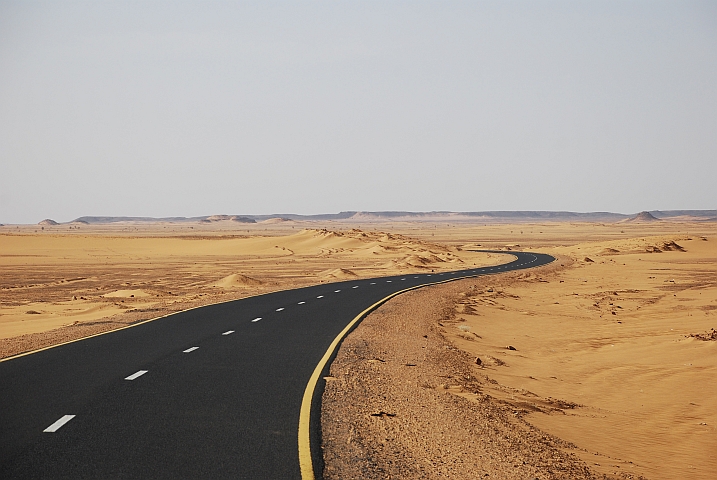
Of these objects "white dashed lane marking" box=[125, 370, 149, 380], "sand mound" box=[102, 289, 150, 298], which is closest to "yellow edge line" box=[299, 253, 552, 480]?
"white dashed lane marking" box=[125, 370, 149, 380]

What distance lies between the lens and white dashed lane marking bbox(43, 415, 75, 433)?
366 inches

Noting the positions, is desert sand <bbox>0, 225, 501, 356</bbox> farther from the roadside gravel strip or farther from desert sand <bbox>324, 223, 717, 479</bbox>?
desert sand <bbox>324, 223, 717, 479</bbox>

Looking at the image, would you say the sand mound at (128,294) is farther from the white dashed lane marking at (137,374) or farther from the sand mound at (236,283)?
the white dashed lane marking at (137,374)

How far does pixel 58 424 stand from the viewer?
9.59 meters

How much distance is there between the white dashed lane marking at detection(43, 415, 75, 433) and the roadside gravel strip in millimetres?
3326

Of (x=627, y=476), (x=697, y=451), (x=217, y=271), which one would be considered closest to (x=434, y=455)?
(x=627, y=476)

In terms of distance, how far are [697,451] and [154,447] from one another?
7.28 m

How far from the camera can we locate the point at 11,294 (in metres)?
38.2

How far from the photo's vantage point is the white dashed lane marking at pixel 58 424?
929 centimetres

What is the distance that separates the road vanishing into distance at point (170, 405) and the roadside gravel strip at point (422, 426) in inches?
16.0

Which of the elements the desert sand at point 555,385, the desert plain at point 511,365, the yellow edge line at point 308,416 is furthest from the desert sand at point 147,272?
the desert sand at point 555,385

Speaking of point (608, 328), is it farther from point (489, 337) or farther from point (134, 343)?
point (134, 343)

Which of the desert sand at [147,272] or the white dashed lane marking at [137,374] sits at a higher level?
the white dashed lane marking at [137,374]

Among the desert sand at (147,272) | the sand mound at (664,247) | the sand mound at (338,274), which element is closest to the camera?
the desert sand at (147,272)
